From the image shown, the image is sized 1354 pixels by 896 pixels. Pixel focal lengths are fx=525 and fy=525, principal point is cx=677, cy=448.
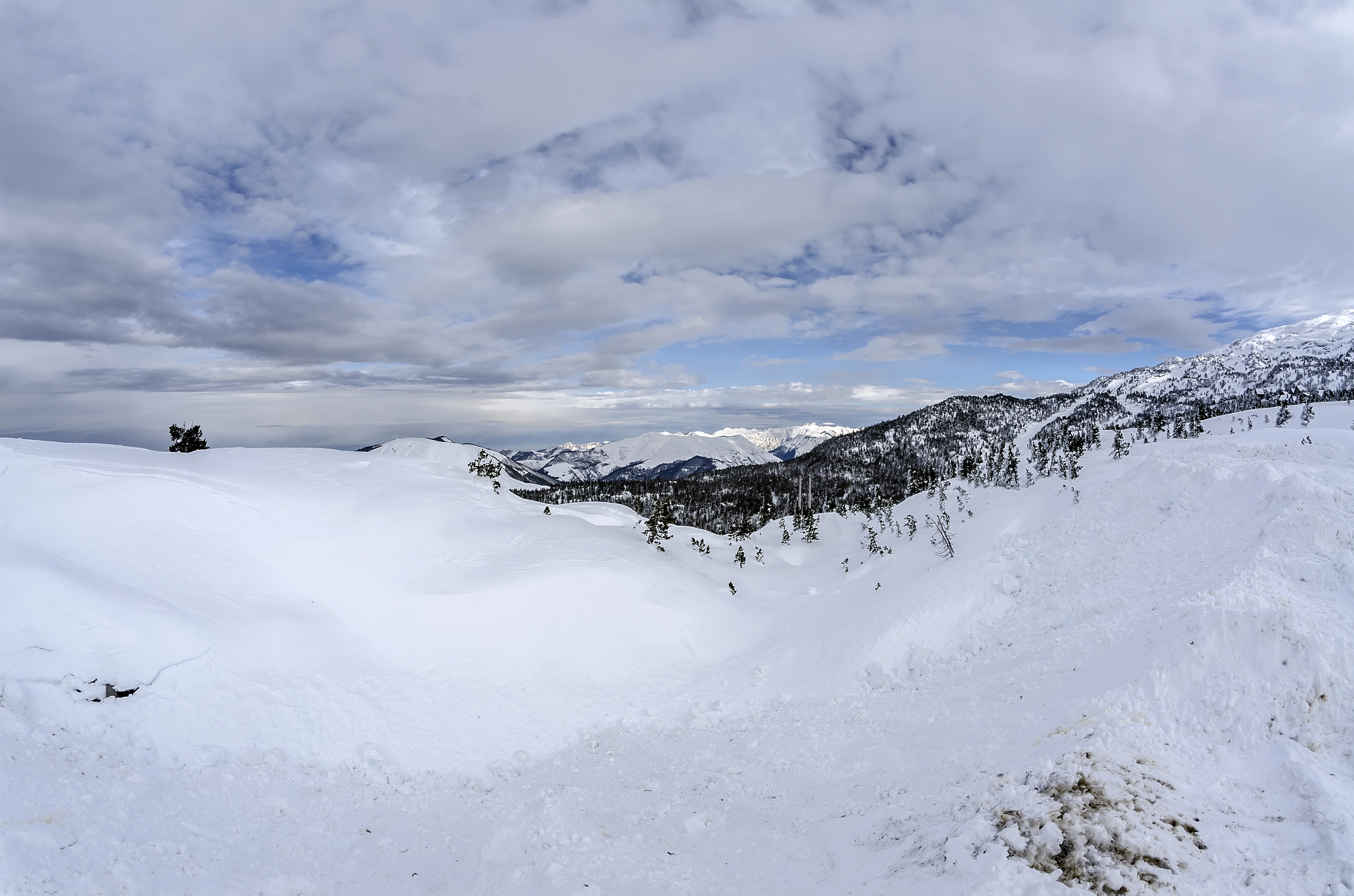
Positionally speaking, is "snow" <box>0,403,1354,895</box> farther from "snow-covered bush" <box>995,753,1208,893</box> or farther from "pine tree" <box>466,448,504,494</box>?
"pine tree" <box>466,448,504,494</box>

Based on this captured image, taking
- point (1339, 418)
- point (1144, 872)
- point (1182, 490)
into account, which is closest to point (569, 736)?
point (1144, 872)

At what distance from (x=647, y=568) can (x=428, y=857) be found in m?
17.2

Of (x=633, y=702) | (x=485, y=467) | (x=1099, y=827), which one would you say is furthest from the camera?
(x=485, y=467)

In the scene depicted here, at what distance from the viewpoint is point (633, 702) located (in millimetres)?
17891

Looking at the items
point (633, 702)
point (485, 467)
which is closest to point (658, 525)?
point (485, 467)

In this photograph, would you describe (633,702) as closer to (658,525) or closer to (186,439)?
(658,525)

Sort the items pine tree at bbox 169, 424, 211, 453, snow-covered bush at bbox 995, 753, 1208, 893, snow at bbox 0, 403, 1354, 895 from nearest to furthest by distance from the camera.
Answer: snow-covered bush at bbox 995, 753, 1208, 893 < snow at bbox 0, 403, 1354, 895 < pine tree at bbox 169, 424, 211, 453

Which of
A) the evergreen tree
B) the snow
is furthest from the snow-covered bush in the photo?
the evergreen tree

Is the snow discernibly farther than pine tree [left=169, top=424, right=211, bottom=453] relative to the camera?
No

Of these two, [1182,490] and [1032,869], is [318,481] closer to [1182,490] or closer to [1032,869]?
[1032,869]

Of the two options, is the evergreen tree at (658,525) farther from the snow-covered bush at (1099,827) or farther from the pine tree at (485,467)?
the snow-covered bush at (1099,827)

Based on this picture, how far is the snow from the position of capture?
8477 millimetres

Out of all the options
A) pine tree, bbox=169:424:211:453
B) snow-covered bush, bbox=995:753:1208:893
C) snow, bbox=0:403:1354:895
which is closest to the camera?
snow-covered bush, bbox=995:753:1208:893

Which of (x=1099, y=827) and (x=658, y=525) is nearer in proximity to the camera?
(x=1099, y=827)
